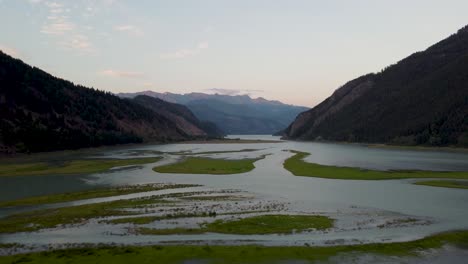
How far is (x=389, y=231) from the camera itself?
112 ft

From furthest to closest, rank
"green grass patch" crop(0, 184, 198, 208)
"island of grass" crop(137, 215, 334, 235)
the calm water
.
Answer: "green grass patch" crop(0, 184, 198, 208) < "island of grass" crop(137, 215, 334, 235) < the calm water

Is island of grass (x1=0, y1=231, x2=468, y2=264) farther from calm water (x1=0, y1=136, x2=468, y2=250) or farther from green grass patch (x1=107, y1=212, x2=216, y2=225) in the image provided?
green grass patch (x1=107, y1=212, x2=216, y2=225)

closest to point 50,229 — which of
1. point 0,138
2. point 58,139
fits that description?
point 0,138

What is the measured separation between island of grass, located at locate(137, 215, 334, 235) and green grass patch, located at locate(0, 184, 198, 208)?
21224 mm

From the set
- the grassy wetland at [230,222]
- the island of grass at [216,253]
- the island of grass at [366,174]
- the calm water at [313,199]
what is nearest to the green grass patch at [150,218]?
the grassy wetland at [230,222]

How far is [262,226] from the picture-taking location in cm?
3584

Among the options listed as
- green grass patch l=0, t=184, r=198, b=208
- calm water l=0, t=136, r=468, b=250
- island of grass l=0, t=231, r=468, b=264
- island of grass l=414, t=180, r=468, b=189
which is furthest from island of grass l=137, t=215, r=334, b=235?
island of grass l=414, t=180, r=468, b=189

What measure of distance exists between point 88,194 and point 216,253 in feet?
107

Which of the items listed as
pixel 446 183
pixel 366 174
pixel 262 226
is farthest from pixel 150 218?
pixel 366 174

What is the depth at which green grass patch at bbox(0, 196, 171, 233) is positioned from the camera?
121ft

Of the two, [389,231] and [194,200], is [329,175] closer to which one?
[194,200]

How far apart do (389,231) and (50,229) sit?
2826 centimetres

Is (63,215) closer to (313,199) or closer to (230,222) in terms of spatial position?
(230,222)

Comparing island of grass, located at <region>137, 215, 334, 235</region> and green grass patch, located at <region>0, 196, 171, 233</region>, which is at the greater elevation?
island of grass, located at <region>137, 215, 334, 235</region>
